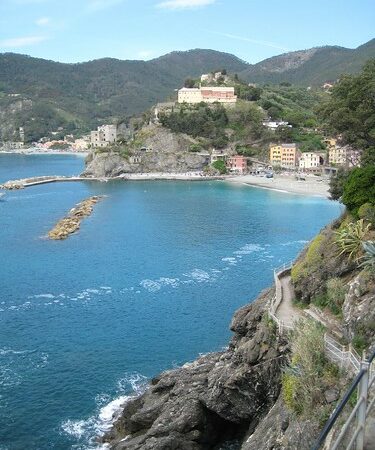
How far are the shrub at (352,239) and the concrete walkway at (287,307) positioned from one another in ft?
10.0

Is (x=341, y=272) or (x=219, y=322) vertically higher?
(x=341, y=272)

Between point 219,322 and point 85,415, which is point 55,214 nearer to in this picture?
point 219,322

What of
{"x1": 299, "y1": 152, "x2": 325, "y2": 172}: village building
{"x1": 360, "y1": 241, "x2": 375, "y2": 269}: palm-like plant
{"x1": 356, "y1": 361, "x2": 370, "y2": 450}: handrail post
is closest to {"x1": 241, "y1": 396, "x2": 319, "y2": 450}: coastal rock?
{"x1": 360, "y1": 241, "x2": 375, "y2": 269}: palm-like plant

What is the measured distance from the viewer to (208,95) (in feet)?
471

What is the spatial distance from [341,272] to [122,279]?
1021 inches

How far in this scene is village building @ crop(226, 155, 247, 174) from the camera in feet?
407

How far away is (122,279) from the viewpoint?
44906 millimetres

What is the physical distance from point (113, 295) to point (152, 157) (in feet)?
296

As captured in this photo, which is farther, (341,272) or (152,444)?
(341,272)

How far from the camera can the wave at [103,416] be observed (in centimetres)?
2269

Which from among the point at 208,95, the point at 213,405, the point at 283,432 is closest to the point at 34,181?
the point at 208,95

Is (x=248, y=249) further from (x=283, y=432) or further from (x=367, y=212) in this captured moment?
(x=283, y=432)

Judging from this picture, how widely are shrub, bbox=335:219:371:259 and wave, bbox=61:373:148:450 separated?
11875 millimetres

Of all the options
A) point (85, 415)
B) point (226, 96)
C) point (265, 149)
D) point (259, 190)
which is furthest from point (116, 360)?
point (226, 96)
